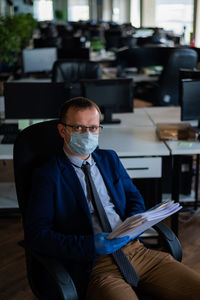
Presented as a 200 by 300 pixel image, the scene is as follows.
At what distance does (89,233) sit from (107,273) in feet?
0.58

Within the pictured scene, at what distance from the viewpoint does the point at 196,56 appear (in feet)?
17.1

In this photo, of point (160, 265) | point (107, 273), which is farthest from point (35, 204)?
point (160, 265)

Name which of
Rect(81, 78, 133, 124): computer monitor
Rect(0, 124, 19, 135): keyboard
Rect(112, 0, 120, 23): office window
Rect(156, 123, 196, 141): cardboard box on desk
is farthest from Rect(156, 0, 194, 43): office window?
Rect(0, 124, 19, 135): keyboard

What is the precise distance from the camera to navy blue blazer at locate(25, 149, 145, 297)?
67.1 inches

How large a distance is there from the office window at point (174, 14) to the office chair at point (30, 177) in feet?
41.6

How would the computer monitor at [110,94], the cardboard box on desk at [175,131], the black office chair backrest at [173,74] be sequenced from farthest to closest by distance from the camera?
the black office chair backrest at [173,74] → the computer monitor at [110,94] → the cardboard box on desk at [175,131]

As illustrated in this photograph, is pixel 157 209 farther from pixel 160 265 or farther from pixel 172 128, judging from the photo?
pixel 172 128

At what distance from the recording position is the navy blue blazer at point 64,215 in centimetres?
170

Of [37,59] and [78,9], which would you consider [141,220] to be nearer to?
[37,59]

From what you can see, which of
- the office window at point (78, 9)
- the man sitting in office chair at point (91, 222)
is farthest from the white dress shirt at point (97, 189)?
the office window at point (78, 9)

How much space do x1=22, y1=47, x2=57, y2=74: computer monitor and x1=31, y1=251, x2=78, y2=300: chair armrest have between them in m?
3.98

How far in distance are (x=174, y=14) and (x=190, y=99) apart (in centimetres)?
1347

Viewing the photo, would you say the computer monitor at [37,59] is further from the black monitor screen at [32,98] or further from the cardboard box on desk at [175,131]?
the cardboard box on desk at [175,131]

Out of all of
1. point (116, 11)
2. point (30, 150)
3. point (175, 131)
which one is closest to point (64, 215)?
point (30, 150)
